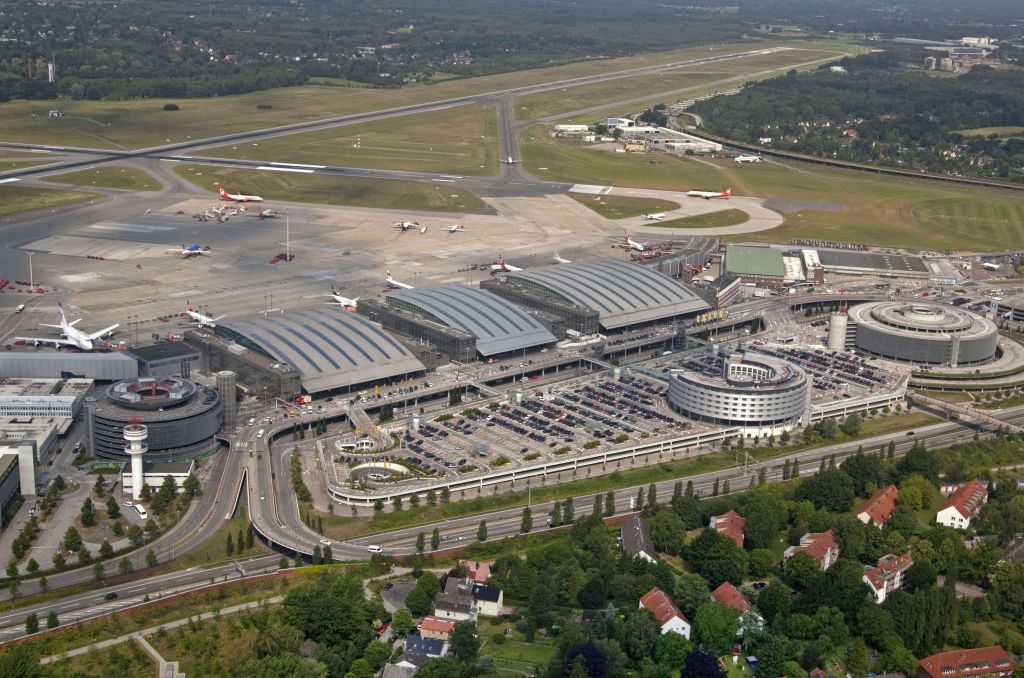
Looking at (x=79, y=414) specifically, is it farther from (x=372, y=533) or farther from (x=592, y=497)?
(x=592, y=497)

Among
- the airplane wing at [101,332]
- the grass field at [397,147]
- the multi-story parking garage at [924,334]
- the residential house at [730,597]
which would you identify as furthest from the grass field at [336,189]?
the residential house at [730,597]

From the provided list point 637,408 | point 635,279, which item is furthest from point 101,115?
point 637,408

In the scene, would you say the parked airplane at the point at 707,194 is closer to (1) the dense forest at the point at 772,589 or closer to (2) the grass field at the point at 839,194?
(2) the grass field at the point at 839,194

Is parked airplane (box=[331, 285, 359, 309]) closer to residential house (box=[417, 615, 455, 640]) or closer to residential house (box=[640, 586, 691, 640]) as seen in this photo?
residential house (box=[417, 615, 455, 640])

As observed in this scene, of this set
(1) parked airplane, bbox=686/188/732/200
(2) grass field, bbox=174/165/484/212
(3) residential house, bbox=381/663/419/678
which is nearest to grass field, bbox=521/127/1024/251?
(1) parked airplane, bbox=686/188/732/200

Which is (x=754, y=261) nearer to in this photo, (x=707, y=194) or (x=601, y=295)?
(x=601, y=295)

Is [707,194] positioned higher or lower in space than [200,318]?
higher

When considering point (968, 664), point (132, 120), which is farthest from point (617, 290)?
point (132, 120)
